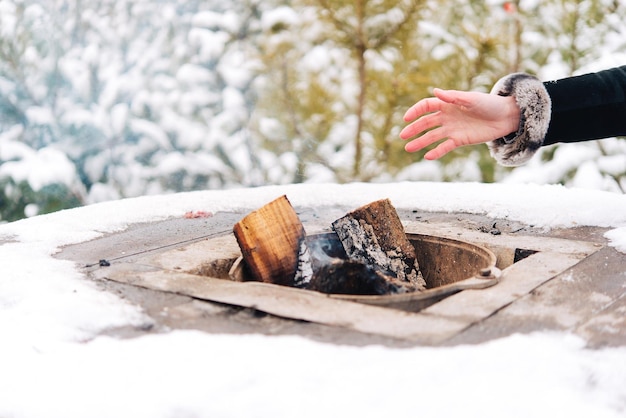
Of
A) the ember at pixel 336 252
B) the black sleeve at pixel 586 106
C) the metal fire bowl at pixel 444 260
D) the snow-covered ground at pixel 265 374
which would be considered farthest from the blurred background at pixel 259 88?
the snow-covered ground at pixel 265 374

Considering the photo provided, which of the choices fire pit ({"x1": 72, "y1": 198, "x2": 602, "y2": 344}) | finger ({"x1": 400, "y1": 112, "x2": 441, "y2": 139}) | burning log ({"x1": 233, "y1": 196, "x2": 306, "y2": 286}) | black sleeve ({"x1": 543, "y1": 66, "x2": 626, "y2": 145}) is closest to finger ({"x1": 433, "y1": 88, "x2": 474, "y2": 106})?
finger ({"x1": 400, "y1": 112, "x2": 441, "y2": 139})

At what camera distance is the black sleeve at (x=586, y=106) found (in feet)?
7.34

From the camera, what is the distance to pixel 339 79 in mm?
4535

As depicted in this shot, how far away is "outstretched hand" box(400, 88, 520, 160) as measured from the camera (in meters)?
2.13

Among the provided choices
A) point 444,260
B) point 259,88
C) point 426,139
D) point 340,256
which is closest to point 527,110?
point 426,139

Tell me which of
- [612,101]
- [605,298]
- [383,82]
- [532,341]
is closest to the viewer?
[532,341]

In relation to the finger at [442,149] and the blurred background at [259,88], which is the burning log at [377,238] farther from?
the blurred background at [259,88]

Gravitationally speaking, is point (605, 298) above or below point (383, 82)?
below

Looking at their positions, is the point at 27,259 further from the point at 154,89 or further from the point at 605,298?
the point at 154,89

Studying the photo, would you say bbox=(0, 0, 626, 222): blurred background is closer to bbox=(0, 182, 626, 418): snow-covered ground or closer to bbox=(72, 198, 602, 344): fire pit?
bbox=(72, 198, 602, 344): fire pit

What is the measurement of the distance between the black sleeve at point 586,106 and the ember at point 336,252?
25.9 inches

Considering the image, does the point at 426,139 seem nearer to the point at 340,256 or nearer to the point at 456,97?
the point at 456,97

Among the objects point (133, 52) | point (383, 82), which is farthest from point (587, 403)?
point (133, 52)

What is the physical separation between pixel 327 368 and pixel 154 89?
396 cm
